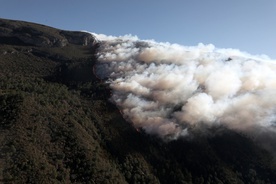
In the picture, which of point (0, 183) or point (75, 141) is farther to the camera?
point (75, 141)

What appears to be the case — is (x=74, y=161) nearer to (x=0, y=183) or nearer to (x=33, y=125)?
(x=33, y=125)

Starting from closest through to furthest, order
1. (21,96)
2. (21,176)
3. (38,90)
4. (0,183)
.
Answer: (0,183), (21,176), (21,96), (38,90)

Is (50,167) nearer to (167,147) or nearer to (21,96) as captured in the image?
(21,96)

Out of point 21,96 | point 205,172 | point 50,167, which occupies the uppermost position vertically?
point 21,96

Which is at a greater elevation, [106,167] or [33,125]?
[33,125]

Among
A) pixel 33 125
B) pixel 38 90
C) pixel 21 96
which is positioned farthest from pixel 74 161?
pixel 38 90

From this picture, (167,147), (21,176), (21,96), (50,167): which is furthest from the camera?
(167,147)

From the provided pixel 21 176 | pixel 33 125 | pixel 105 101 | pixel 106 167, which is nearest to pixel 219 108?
pixel 105 101
